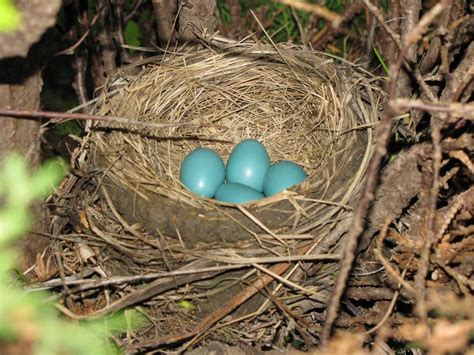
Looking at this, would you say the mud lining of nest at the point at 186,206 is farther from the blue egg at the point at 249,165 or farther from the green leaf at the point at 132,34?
the green leaf at the point at 132,34

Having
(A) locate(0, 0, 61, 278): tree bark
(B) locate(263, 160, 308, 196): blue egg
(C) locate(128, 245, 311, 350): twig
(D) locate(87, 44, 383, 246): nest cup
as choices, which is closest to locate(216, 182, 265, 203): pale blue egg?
(B) locate(263, 160, 308, 196): blue egg

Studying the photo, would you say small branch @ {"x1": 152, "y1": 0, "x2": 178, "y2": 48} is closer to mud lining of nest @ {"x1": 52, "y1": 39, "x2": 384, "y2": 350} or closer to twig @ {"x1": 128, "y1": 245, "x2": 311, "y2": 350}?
mud lining of nest @ {"x1": 52, "y1": 39, "x2": 384, "y2": 350}

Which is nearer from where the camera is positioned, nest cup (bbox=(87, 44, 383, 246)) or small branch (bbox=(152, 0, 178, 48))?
nest cup (bbox=(87, 44, 383, 246))

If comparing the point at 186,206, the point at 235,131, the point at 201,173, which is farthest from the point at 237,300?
the point at 235,131

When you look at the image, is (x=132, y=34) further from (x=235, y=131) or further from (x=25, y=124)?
(x=25, y=124)

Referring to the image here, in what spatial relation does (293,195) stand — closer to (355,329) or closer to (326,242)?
(326,242)
